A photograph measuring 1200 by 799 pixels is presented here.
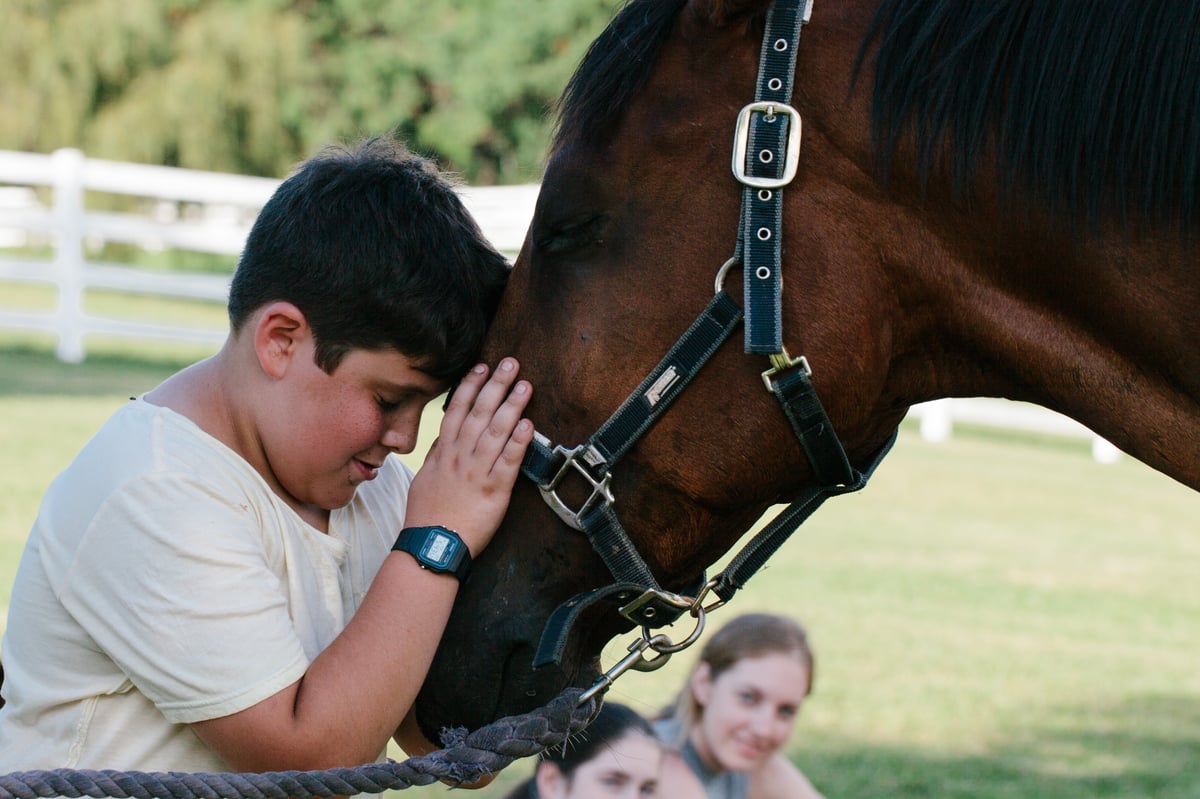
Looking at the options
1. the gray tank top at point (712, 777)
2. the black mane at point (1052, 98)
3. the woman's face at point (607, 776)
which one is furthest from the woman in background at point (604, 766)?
the black mane at point (1052, 98)

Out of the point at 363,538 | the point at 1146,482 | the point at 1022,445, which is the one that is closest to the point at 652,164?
the point at 363,538

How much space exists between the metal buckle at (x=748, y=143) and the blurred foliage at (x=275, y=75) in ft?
51.5

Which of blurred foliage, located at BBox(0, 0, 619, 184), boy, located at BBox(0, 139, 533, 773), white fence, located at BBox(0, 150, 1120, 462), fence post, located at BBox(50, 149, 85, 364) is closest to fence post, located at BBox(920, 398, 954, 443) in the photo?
white fence, located at BBox(0, 150, 1120, 462)

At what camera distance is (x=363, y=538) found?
225cm

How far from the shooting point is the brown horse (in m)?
1.75

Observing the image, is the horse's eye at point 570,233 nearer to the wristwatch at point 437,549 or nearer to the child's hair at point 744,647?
the wristwatch at point 437,549

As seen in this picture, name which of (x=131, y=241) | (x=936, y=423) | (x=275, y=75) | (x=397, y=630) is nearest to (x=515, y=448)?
(x=397, y=630)

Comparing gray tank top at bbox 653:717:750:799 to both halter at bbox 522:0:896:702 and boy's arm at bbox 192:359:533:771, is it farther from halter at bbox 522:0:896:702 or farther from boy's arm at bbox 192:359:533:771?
boy's arm at bbox 192:359:533:771

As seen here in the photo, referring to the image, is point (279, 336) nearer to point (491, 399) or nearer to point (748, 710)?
point (491, 399)

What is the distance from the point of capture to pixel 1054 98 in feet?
5.76

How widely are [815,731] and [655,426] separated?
330 cm

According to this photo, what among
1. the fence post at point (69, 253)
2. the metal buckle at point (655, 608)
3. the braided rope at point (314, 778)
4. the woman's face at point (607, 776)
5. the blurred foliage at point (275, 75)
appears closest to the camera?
the braided rope at point (314, 778)

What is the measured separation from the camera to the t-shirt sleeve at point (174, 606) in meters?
1.81

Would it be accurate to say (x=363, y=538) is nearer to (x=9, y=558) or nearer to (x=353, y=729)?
(x=353, y=729)
